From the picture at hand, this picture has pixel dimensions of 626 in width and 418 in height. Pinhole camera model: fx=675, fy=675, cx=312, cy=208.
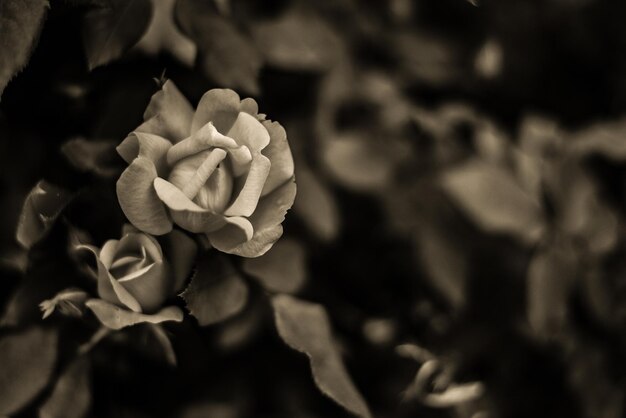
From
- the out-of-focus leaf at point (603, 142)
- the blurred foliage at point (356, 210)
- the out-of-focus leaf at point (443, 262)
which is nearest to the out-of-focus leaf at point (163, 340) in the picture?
the blurred foliage at point (356, 210)

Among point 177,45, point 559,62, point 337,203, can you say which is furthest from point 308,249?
point 559,62

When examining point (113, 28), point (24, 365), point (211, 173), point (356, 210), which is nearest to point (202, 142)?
point (211, 173)

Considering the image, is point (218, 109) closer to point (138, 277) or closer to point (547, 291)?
point (138, 277)

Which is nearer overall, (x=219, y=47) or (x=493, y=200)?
(x=219, y=47)

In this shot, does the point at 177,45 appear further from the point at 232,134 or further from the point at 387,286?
the point at 387,286

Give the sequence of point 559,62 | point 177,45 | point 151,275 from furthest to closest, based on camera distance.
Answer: point 559,62 → point 177,45 → point 151,275

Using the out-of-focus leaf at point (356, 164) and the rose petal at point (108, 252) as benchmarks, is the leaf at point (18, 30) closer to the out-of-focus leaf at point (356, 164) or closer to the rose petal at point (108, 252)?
the rose petal at point (108, 252)

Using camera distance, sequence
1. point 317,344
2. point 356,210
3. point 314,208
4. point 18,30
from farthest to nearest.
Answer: point 356,210
point 314,208
point 317,344
point 18,30
